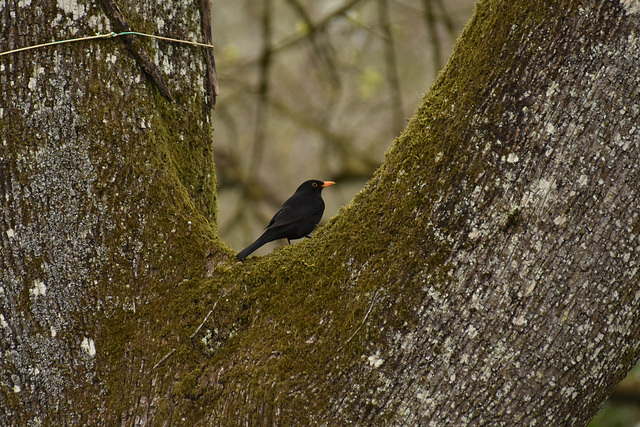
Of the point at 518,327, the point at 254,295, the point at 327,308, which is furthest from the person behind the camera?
the point at 254,295

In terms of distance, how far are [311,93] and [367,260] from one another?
23.8 feet

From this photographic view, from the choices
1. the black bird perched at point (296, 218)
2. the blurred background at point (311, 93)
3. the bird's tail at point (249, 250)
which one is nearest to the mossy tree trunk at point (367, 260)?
the bird's tail at point (249, 250)

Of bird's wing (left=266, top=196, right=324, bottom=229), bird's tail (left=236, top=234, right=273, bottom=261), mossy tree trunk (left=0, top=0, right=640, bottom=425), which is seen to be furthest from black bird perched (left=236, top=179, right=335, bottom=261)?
mossy tree trunk (left=0, top=0, right=640, bottom=425)

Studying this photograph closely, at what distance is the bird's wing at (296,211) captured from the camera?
310cm

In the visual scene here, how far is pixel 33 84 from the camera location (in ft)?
6.81

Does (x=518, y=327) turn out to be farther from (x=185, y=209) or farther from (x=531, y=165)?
(x=185, y=209)

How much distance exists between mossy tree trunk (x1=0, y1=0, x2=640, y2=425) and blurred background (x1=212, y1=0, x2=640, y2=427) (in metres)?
4.09

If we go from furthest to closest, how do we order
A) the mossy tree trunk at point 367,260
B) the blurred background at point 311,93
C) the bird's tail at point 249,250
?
the blurred background at point 311,93 → the bird's tail at point 249,250 → the mossy tree trunk at point 367,260

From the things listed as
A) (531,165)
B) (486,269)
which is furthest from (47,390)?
(531,165)

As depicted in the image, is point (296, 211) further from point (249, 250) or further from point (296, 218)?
point (249, 250)

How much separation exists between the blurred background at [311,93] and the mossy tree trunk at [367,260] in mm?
4092

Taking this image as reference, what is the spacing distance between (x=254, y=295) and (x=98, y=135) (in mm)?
795

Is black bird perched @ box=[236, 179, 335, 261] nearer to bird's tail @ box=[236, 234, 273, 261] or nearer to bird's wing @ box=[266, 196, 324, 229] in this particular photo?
bird's wing @ box=[266, 196, 324, 229]

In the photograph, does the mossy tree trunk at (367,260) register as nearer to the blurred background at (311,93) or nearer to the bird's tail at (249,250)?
the bird's tail at (249,250)
